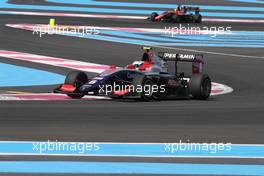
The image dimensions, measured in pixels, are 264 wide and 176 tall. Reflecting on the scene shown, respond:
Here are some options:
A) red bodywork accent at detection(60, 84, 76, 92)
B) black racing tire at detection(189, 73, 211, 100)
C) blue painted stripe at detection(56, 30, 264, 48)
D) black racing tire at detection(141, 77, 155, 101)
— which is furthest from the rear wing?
blue painted stripe at detection(56, 30, 264, 48)

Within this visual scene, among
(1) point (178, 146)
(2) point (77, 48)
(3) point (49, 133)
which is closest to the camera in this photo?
(1) point (178, 146)

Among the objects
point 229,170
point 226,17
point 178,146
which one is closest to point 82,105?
point 178,146

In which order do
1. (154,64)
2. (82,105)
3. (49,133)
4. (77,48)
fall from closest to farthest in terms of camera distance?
1. (49,133)
2. (82,105)
3. (154,64)
4. (77,48)

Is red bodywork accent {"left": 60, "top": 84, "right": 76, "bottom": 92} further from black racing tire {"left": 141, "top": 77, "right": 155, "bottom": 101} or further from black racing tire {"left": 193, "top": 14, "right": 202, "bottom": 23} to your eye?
black racing tire {"left": 193, "top": 14, "right": 202, "bottom": 23}

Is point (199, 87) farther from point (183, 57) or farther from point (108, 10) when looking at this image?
point (108, 10)

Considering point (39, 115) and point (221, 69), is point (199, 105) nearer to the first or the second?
point (39, 115)

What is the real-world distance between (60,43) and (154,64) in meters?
11.6

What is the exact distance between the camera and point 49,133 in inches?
361

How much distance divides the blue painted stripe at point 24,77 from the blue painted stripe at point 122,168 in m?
8.24

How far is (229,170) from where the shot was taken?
7.26 m

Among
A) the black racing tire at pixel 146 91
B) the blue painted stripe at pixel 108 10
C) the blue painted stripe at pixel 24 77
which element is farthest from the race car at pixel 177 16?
the black racing tire at pixel 146 91

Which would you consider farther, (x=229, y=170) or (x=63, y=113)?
(x=63, y=113)

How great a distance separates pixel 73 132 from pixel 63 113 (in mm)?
1633

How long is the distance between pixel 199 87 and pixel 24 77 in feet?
16.1
